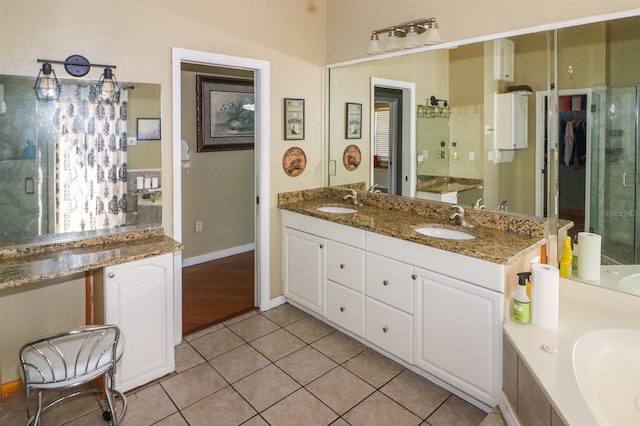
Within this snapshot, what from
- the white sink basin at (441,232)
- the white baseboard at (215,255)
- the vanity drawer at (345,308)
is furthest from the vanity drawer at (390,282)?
the white baseboard at (215,255)

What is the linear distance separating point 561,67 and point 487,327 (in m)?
1.47

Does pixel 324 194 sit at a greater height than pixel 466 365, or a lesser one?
greater

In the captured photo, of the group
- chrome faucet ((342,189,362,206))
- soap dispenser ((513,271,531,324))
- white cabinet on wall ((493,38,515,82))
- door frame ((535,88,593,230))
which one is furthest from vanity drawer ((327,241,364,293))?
white cabinet on wall ((493,38,515,82))

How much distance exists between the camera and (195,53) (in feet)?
9.30

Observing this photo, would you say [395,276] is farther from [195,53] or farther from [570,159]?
[195,53]

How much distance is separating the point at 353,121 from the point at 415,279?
1700 millimetres

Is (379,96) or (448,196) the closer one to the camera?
(448,196)

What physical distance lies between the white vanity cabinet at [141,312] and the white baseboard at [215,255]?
2.20m

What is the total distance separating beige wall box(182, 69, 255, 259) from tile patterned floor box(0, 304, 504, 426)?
1.88 metres

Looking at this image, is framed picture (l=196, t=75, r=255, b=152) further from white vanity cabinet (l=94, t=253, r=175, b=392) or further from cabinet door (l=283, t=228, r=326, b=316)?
white vanity cabinet (l=94, t=253, r=175, b=392)

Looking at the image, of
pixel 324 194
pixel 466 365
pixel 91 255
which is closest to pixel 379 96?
pixel 324 194

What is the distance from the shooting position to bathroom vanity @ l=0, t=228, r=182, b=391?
2.20 metres

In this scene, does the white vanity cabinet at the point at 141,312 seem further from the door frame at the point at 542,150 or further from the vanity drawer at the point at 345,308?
the door frame at the point at 542,150

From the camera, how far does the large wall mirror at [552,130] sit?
2119 millimetres
